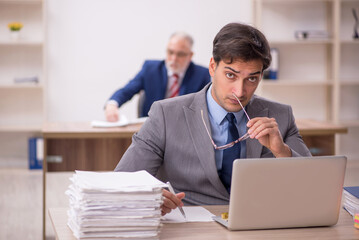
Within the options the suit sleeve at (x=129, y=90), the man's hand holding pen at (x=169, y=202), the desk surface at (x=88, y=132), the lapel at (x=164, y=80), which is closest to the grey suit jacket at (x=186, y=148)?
the man's hand holding pen at (x=169, y=202)

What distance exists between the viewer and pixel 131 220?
59.0 inches

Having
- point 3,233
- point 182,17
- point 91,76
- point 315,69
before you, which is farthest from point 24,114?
point 315,69

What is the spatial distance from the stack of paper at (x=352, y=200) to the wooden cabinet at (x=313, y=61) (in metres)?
4.55

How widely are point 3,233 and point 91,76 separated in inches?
104

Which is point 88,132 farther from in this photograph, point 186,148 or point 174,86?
point 186,148

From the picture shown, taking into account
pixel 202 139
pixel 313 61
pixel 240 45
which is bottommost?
pixel 202 139

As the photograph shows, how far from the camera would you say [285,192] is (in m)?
1.56

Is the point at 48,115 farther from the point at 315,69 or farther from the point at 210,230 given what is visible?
the point at 210,230

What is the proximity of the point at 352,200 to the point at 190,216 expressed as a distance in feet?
1.65

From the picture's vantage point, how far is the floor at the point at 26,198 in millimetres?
3855


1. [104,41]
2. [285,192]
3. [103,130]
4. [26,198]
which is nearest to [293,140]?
[285,192]

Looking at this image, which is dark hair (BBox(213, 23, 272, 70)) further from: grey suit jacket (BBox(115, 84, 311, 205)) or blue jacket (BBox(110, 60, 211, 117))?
blue jacket (BBox(110, 60, 211, 117))

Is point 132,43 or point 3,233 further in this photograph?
point 132,43

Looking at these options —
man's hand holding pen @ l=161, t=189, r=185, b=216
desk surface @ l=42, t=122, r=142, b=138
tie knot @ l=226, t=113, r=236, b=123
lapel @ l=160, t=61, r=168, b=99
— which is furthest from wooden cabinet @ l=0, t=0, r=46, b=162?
man's hand holding pen @ l=161, t=189, r=185, b=216
